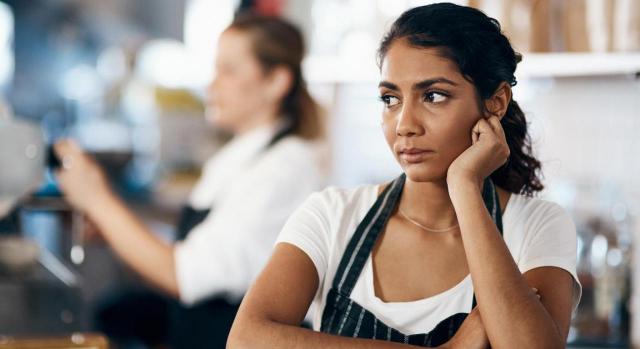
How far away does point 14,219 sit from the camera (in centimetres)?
178

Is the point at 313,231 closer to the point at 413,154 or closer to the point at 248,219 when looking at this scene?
the point at 413,154

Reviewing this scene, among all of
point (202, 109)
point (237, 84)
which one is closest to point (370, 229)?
point (237, 84)

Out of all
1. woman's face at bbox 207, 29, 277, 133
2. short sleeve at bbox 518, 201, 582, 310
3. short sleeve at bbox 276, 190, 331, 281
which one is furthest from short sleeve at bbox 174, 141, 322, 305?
short sleeve at bbox 518, 201, 582, 310

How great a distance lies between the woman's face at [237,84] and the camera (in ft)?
5.73

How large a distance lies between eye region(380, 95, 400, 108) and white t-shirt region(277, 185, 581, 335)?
0.12m

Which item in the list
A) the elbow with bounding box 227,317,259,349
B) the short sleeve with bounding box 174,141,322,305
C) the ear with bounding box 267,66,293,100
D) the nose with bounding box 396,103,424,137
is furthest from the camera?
the ear with bounding box 267,66,293,100

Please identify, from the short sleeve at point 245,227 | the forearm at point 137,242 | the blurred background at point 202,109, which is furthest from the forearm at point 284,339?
the forearm at point 137,242

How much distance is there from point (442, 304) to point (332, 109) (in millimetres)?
1845

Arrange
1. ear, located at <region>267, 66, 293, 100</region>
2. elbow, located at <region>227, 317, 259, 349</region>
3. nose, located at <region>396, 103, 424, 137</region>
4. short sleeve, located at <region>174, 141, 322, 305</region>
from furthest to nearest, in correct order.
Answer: ear, located at <region>267, 66, 293, 100</region>
short sleeve, located at <region>174, 141, 322, 305</region>
elbow, located at <region>227, 317, 259, 349</region>
nose, located at <region>396, 103, 424, 137</region>

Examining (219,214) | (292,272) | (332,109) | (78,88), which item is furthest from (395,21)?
(78,88)

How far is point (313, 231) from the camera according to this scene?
852mm

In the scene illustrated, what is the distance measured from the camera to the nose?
Result: 2.35 feet

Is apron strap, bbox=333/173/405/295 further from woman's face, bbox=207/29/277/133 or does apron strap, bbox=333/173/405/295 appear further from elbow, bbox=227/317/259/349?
woman's face, bbox=207/29/277/133

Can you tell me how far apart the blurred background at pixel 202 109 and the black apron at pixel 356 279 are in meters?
0.13
